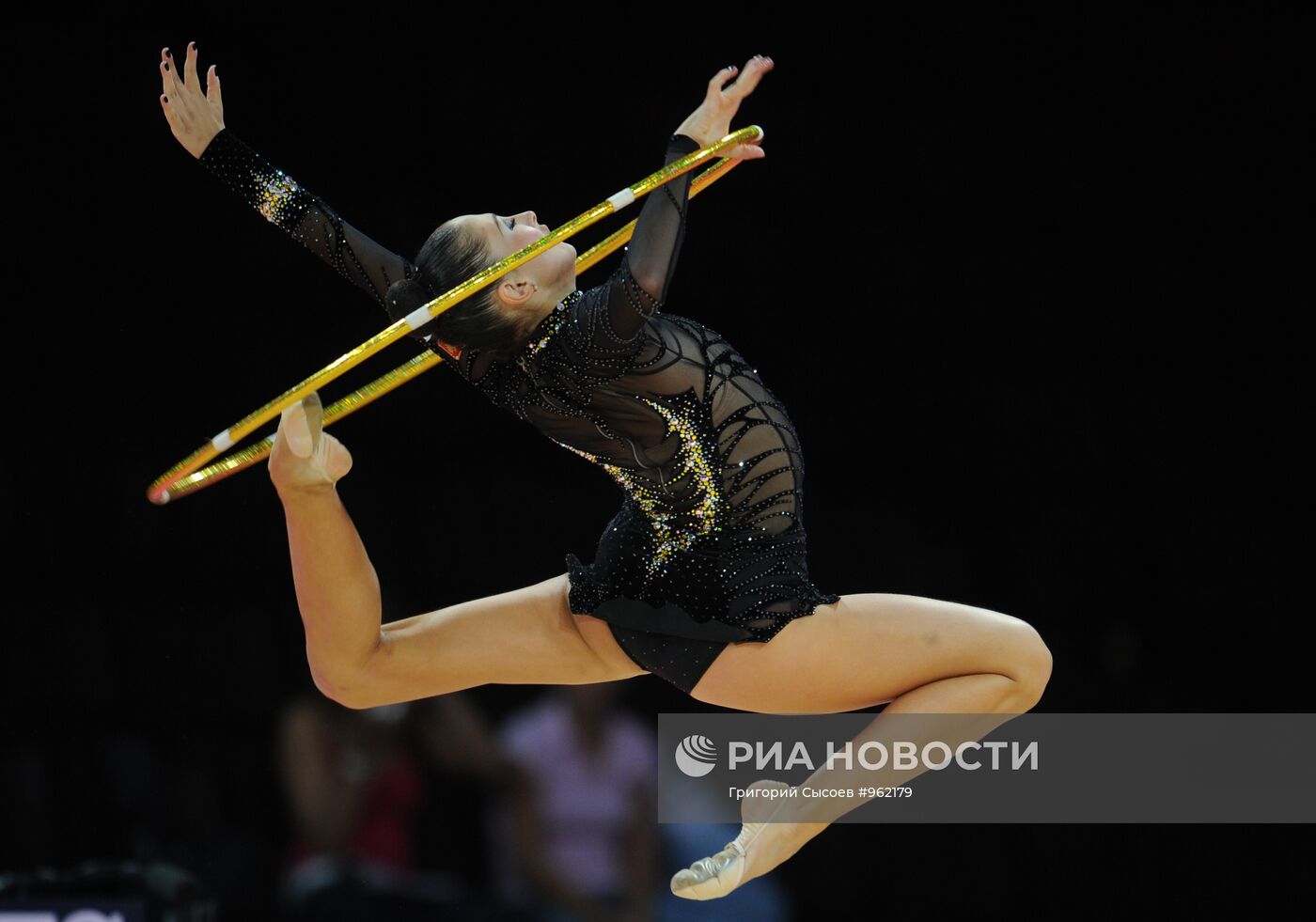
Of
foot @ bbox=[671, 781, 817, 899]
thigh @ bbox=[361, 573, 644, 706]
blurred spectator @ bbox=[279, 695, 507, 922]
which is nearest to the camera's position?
foot @ bbox=[671, 781, 817, 899]

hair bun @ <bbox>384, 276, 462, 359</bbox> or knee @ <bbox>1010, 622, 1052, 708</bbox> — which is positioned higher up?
hair bun @ <bbox>384, 276, 462, 359</bbox>

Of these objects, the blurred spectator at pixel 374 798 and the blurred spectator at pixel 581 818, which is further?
the blurred spectator at pixel 581 818

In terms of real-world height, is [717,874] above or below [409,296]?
below

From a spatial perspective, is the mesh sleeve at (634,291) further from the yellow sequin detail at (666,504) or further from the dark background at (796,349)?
the dark background at (796,349)

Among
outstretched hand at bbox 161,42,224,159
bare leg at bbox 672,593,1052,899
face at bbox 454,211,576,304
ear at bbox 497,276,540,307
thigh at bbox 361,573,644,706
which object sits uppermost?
outstretched hand at bbox 161,42,224,159

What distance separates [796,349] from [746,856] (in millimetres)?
2406

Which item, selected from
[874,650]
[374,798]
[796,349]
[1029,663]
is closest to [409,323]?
[874,650]

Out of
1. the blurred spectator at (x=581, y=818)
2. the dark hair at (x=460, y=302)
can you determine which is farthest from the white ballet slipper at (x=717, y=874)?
the blurred spectator at (x=581, y=818)

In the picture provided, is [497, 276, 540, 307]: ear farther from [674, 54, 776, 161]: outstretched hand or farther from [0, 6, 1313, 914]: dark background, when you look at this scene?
[0, 6, 1313, 914]: dark background

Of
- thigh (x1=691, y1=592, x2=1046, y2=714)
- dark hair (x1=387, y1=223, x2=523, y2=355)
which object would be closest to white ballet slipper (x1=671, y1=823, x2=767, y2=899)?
thigh (x1=691, y1=592, x2=1046, y2=714)

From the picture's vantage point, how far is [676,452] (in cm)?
258

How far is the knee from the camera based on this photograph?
8.62ft

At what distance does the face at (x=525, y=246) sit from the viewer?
2.57 meters

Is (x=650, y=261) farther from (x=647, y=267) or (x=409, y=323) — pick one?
(x=409, y=323)
